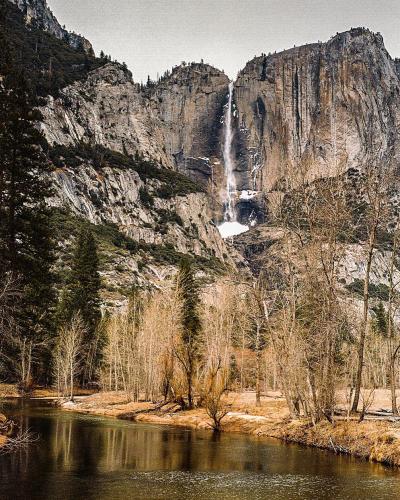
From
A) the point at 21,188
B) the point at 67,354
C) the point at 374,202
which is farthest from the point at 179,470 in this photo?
the point at 67,354

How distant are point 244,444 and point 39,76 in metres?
172

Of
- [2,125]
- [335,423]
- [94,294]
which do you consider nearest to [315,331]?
[335,423]

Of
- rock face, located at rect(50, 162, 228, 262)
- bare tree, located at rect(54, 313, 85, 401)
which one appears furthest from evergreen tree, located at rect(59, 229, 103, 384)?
rock face, located at rect(50, 162, 228, 262)

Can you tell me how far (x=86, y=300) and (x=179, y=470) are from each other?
180ft

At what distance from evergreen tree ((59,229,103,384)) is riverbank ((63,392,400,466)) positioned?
15.0 metres

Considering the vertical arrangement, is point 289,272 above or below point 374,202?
below

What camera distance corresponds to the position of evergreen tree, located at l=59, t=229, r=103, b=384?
74.0 m

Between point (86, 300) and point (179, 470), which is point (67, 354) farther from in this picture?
point (179, 470)

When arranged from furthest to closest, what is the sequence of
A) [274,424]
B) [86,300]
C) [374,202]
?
[86,300], [274,424], [374,202]

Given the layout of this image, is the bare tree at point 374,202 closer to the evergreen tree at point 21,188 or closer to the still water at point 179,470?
the still water at point 179,470

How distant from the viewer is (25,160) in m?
29.9

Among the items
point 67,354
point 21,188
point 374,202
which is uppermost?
point 21,188

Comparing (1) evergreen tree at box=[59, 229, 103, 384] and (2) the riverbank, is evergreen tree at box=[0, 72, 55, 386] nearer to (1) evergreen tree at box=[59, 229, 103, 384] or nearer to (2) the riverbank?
(2) the riverbank

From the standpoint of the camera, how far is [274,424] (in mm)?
36031
